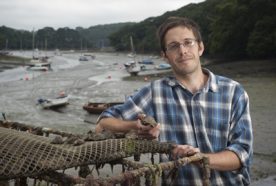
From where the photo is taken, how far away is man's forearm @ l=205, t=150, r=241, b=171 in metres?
3.10

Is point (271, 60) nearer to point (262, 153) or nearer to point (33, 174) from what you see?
point (262, 153)

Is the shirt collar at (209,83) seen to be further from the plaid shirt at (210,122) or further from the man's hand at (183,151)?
the man's hand at (183,151)

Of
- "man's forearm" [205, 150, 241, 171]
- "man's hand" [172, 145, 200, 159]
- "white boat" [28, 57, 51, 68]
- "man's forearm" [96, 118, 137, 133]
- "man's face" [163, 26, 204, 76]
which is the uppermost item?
"man's face" [163, 26, 204, 76]

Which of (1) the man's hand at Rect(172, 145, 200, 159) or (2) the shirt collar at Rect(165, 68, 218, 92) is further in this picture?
(2) the shirt collar at Rect(165, 68, 218, 92)

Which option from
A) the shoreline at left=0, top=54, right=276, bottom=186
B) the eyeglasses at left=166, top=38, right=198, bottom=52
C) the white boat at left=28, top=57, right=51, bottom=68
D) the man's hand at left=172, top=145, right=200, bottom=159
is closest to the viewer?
the man's hand at left=172, top=145, right=200, bottom=159

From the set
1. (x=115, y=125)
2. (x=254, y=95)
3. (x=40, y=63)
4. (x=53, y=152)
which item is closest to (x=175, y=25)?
(x=115, y=125)

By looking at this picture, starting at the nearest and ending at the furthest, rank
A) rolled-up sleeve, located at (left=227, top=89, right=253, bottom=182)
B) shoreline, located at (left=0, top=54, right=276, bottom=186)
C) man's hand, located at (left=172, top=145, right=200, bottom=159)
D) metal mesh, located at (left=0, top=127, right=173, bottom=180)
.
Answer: metal mesh, located at (left=0, top=127, right=173, bottom=180)
man's hand, located at (left=172, top=145, right=200, bottom=159)
rolled-up sleeve, located at (left=227, top=89, right=253, bottom=182)
shoreline, located at (left=0, top=54, right=276, bottom=186)

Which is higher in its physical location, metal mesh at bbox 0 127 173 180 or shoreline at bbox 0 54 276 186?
metal mesh at bbox 0 127 173 180

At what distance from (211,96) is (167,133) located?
440 mm

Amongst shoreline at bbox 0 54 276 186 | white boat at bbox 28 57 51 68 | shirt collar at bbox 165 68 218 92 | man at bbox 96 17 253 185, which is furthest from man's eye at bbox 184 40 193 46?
white boat at bbox 28 57 51 68

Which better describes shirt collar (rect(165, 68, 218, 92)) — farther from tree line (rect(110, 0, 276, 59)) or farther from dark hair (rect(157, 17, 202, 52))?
tree line (rect(110, 0, 276, 59))

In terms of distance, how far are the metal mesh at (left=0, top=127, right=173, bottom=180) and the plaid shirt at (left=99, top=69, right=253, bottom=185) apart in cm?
24

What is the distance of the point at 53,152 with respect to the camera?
2.73 metres

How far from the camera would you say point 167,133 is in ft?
11.0
